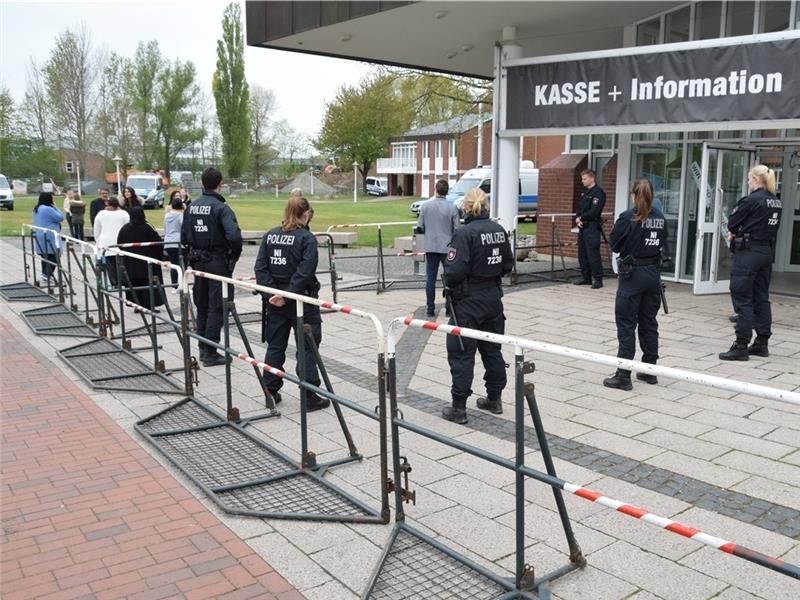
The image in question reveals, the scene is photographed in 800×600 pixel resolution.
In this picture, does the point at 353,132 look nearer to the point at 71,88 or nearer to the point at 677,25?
the point at 71,88

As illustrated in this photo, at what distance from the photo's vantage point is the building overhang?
9781 mm

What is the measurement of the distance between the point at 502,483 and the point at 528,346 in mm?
1714

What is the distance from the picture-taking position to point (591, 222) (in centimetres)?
1130

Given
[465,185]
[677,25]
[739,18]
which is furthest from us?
[465,185]

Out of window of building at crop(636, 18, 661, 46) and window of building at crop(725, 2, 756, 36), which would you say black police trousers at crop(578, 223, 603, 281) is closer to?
window of building at crop(636, 18, 661, 46)

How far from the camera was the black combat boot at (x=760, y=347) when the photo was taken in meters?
7.30

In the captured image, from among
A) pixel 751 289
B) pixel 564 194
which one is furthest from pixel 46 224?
pixel 751 289

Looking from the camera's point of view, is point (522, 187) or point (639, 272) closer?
point (639, 272)

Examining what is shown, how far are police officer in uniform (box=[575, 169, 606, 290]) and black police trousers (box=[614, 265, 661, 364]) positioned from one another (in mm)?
5161

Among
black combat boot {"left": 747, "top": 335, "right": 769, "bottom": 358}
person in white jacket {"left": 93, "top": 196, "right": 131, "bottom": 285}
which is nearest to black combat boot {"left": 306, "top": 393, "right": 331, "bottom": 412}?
black combat boot {"left": 747, "top": 335, "right": 769, "bottom": 358}

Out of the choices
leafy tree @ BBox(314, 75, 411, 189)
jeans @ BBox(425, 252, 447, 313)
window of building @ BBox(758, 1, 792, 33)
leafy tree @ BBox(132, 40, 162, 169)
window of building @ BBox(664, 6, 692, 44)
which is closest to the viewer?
jeans @ BBox(425, 252, 447, 313)

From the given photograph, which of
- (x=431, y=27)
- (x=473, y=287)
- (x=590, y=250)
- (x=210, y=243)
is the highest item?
(x=431, y=27)

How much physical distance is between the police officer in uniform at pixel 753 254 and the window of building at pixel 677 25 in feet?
16.9

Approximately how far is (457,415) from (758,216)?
3769mm
